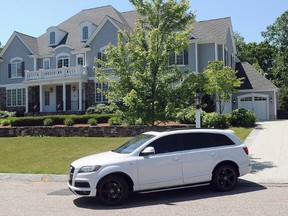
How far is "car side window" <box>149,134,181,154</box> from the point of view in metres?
9.13

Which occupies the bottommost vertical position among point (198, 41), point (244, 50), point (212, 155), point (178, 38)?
point (212, 155)

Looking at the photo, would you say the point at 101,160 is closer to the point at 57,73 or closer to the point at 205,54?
the point at 205,54

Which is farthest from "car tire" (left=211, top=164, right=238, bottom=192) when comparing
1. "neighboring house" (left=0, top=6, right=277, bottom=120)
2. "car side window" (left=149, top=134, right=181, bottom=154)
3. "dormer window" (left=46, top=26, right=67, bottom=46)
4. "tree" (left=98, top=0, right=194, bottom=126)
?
"dormer window" (left=46, top=26, right=67, bottom=46)

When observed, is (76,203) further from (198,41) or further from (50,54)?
(50,54)

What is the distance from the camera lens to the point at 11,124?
94.1 feet

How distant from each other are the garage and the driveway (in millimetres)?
12415

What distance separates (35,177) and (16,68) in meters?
31.0

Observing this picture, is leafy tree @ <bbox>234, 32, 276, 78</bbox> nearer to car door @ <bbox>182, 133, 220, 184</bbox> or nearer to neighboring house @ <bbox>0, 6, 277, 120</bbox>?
neighboring house @ <bbox>0, 6, 277, 120</bbox>

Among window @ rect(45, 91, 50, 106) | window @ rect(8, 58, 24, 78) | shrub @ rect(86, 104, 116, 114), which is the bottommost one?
shrub @ rect(86, 104, 116, 114)

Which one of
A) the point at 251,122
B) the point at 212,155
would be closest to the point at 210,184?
the point at 212,155

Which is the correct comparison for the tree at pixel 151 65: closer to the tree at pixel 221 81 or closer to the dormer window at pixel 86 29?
the tree at pixel 221 81

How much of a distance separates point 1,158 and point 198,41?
20757 millimetres

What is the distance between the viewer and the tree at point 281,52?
5047 cm

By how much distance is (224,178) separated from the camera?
373 inches
